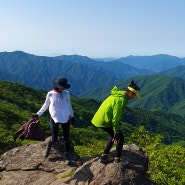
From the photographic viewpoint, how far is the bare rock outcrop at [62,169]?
45.7 ft

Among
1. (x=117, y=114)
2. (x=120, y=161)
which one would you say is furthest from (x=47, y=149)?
(x=117, y=114)

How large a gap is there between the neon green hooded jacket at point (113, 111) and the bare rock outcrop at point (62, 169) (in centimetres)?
180

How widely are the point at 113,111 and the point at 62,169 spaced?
426 cm

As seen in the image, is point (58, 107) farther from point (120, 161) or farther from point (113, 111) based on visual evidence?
point (120, 161)

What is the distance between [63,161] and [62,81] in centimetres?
419

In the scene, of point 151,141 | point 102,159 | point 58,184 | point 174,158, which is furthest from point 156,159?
point 58,184

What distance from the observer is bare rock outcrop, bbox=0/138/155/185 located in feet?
45.7

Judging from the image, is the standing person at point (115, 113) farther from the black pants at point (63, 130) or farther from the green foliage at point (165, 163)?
the green foliage at point (165, 163)

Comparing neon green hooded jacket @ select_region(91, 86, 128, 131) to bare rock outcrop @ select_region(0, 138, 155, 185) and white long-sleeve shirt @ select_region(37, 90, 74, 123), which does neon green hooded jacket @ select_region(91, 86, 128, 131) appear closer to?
bare rock outcrop @ select_region(0, 138, 155, 185)

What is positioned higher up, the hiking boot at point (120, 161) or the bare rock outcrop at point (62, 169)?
the hiking boot at point (120, 161)

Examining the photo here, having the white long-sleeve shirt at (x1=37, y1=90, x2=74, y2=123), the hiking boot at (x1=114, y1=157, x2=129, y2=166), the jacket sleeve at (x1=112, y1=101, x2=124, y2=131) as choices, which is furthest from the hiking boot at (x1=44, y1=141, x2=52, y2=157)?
the jacket sleeve at (x1=112, y1=101, x2=124, y2=131)

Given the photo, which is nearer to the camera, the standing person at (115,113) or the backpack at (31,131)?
the standing person at (115,113)

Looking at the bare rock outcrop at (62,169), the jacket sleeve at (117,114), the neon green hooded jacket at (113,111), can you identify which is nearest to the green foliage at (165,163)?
the bare rock outcrop at (62,169)

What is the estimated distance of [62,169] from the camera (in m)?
16.0
